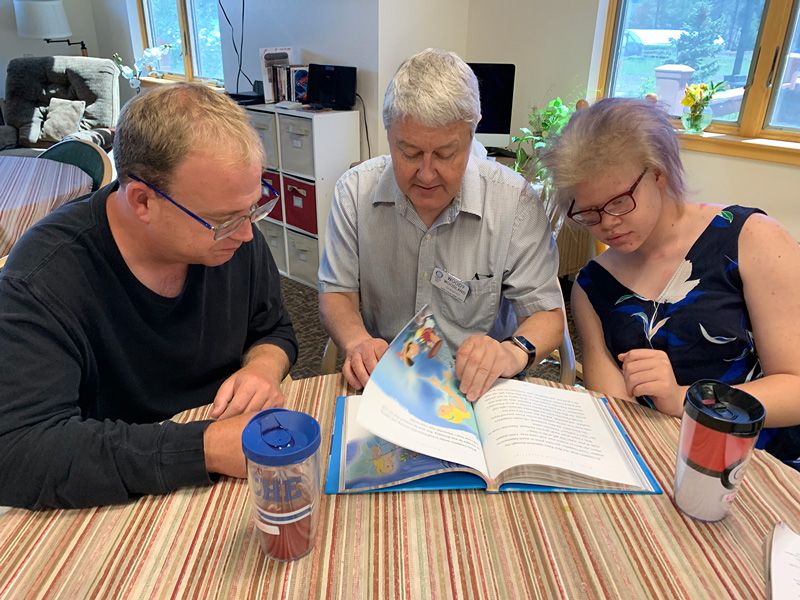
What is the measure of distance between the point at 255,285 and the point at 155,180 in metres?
0.38

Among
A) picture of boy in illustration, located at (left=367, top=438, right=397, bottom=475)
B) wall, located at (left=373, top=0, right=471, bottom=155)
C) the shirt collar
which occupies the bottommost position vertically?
picture of boy in illustration, located at (left=367, top=438, right=397, bottom=475)

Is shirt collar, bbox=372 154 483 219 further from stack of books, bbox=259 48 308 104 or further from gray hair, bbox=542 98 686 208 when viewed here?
stack of books, bbox=259 48 308 104

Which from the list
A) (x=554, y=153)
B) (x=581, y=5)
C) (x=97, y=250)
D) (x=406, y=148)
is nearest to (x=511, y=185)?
(x=554, y=153)

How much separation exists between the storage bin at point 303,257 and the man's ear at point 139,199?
104 inches

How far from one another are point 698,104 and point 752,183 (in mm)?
462

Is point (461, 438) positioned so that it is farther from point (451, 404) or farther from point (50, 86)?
point (50, 86)

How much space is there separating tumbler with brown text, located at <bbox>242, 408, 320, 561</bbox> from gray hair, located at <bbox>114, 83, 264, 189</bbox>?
460 millimetres

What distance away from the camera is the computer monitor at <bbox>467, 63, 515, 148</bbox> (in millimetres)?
2982

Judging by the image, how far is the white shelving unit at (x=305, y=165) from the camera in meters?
3.36

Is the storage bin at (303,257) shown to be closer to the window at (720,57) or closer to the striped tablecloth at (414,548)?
the window at (720,57)

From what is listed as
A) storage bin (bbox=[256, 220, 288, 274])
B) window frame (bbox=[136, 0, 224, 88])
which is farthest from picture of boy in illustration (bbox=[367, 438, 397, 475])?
window frame (bbox=[136, 0, 224, 88])

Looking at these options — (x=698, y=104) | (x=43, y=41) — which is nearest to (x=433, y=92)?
(x=698, y=104)

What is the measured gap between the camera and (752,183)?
9.16 feet

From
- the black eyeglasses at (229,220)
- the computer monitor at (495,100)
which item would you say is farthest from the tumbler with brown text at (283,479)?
the computer monitor at (495,100)
